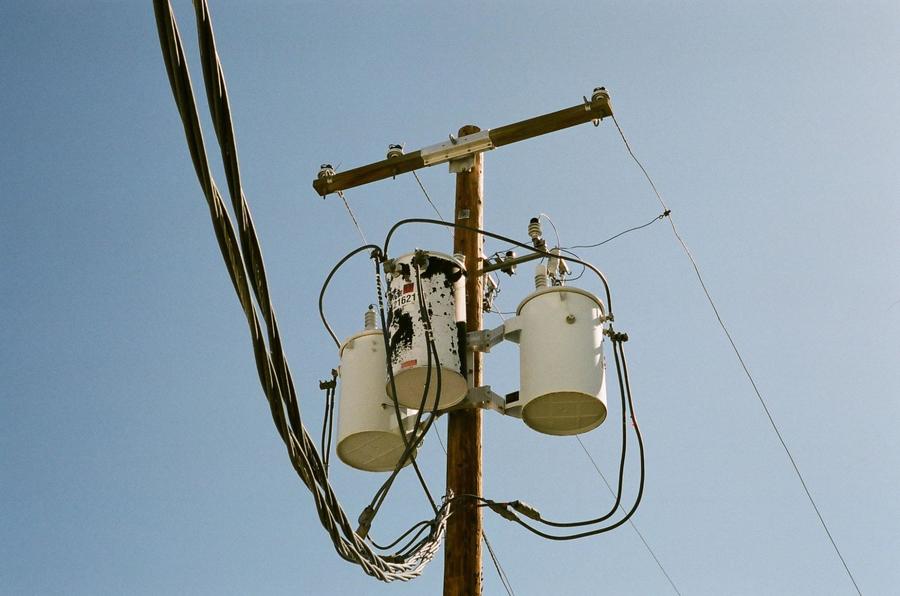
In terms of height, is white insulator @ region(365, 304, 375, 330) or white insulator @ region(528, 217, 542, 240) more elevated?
white insulator @ region(528, 217, 542, 240)

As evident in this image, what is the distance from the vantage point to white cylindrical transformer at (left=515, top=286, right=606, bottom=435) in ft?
17.2

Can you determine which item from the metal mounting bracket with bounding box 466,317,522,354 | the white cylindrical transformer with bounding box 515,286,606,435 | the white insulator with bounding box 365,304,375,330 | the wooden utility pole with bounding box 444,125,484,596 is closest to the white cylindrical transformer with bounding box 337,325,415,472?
the white insulator with bounding box 365,304,375,330

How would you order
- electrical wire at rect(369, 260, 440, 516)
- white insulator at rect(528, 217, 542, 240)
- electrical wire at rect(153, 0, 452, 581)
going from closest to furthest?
1. electrical wire at rect(153, 0, 452, 581)
2. electrical wire at rect(369, 260, 440, 516)
3. white insulator at rect(528, 217, 542, 240)

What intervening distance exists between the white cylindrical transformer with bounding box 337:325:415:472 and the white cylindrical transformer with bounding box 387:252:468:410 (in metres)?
0.14

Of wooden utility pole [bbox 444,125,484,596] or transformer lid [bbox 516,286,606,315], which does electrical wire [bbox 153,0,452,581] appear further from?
transformer lid [bbox 516,286,606,315]

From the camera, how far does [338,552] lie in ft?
13.9

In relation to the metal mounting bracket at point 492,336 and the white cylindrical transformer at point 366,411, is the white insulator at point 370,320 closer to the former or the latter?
the white cylindrical transformer at point 366,411

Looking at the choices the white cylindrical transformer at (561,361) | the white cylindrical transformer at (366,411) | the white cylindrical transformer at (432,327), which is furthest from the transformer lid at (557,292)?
the white cylindrical transformer at (366,411)

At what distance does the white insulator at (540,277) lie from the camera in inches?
226

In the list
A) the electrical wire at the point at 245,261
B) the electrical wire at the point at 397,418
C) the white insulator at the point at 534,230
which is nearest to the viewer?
the electrical wire at the point at 245,261

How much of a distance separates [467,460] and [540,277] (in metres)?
1.10

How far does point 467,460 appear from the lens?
557 centimetres

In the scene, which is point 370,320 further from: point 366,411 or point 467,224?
point 467,224

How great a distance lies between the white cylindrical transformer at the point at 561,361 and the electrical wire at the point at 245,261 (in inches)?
50.1
